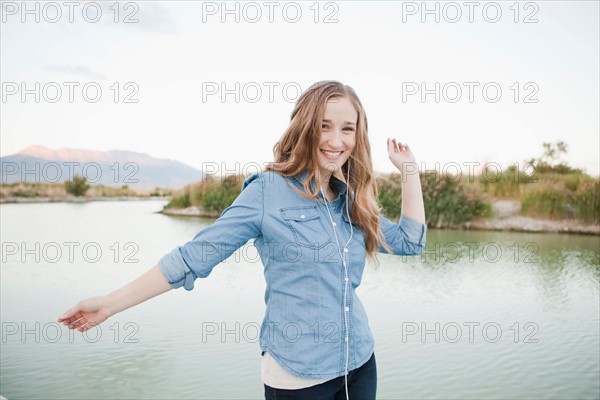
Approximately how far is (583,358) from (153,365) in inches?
120

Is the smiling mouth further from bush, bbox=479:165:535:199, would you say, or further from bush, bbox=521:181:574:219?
bush, bbox=479:165:535:199

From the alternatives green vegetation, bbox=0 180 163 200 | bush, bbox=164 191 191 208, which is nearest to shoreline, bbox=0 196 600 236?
bush, bbox=164 191 191 208

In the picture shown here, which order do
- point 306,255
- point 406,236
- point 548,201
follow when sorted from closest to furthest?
point 306,255
point 406,236
point 548,201

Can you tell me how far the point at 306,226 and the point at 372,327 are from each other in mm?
3275

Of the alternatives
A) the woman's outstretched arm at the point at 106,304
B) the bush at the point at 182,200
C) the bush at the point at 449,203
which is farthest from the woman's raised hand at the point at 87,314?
the bush at the point at 182,200

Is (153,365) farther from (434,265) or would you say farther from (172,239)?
(172,239)

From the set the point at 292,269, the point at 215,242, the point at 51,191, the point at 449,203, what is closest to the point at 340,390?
the point at 292,269

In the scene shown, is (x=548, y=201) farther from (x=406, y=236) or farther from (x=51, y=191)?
(x=51, y=191)

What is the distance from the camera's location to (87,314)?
1.12 m

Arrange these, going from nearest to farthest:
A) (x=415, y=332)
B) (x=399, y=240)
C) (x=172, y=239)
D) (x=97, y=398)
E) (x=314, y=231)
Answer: (x=314, y=231) → (x=399, y=240) → (x=97, y=398) → (x=415, y=332) → (x=172, y=239)

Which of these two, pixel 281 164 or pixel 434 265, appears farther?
pixel 434 265

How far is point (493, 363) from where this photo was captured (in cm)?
367

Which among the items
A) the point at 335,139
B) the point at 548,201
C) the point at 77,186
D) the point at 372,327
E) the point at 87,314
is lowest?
the point at 372,327

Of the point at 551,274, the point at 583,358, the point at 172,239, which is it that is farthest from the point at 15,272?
the point at 551,274
